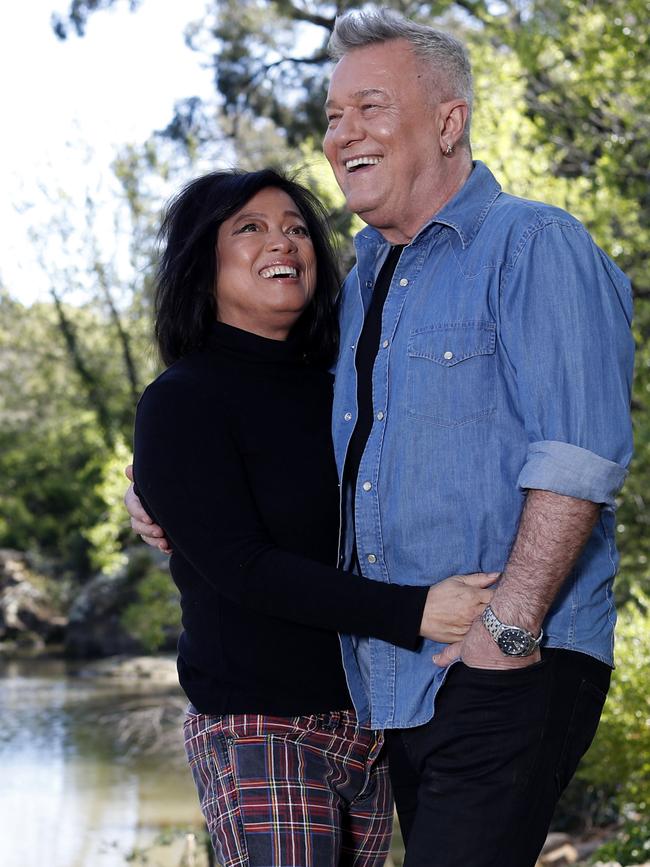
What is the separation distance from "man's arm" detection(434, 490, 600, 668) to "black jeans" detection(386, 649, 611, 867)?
3.4 inches

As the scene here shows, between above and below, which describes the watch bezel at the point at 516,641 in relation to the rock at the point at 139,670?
above

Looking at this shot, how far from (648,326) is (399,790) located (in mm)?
5851

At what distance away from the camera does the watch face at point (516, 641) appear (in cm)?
213

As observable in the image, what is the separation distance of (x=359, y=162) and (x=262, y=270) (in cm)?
38

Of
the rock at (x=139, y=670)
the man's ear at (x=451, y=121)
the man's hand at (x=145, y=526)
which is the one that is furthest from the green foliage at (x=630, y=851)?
the rock at (x=139, y=670)

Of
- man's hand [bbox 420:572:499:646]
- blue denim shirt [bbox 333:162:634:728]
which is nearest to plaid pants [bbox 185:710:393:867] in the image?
blue denim shirt [bbox 333:162:634:728]

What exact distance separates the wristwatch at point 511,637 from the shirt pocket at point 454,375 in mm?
389

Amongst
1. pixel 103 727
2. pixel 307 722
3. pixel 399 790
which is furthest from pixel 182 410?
pixel 103 727

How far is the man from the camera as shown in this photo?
2158 mm

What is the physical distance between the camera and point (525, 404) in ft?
7.24

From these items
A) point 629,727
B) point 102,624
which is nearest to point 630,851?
point 629,727

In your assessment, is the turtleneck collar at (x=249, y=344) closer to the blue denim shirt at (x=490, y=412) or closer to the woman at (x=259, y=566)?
the woman at (x=259, y=566)

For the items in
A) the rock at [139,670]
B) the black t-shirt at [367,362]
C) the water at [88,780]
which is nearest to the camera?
the black t-shirt at [367,362]

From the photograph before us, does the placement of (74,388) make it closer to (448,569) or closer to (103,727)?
(103,727)
